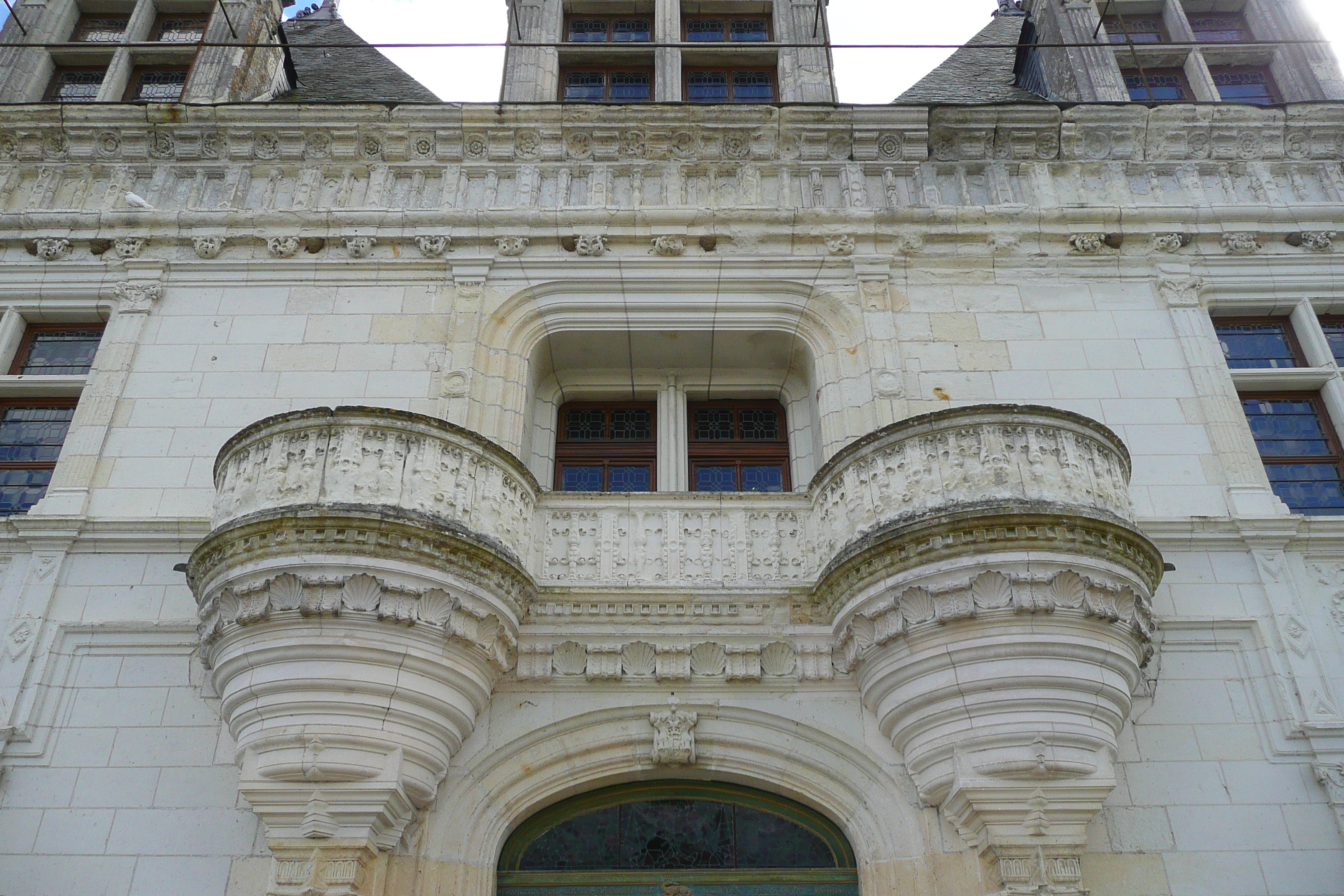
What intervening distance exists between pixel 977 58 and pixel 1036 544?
35.6 ft

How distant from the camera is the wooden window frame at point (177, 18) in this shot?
1220 centimetres

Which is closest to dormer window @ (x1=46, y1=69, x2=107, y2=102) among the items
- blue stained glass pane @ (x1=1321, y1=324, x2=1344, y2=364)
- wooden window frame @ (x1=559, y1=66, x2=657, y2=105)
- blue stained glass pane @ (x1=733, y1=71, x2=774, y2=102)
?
wooden window frame @ (x1=559, y1=66, x2=657, y2=105)

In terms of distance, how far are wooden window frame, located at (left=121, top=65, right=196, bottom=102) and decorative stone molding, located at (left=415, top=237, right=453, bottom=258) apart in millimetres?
4263

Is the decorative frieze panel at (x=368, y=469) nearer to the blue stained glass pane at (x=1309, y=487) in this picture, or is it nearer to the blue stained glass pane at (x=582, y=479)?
the blue stained glass pane at (x=582, y=479)

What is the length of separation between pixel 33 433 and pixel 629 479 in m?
5.25

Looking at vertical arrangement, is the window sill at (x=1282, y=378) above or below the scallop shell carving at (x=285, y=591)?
above

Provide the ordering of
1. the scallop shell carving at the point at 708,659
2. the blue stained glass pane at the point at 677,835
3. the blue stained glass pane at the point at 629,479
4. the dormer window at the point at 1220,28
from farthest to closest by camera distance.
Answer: the dormer window at the point at 1220,28
the blue stained glass pane at the point at 629,479
the scallop shell carving at the point at 708,659
the blue stained glass pane at the point at 677,835

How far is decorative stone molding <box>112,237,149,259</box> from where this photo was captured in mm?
9711

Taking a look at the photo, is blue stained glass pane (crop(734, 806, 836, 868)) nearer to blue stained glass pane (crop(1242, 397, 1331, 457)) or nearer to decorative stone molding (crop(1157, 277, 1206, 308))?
blue stained glass pane (crop(1242, 397, 1331, 457))

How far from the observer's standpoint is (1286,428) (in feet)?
29.6

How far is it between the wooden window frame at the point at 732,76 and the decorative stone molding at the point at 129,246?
5.78 meters

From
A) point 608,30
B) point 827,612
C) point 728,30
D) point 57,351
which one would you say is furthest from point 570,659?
point 728,30

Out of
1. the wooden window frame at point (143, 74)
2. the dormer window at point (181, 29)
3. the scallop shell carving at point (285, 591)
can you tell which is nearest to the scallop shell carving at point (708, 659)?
the scallop shell carving at point (285, 591)

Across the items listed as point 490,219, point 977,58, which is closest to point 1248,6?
point 977,58
